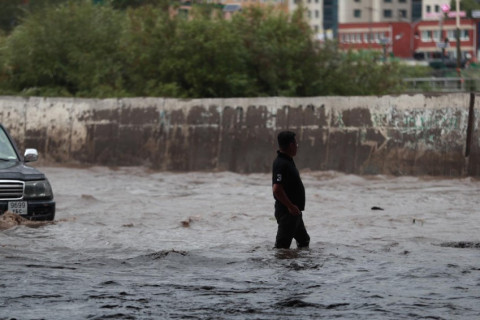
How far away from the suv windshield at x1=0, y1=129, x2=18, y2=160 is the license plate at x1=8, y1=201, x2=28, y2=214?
1097 millimetres

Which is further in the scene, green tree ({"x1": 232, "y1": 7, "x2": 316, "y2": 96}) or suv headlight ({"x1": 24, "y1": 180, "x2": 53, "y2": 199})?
green tree ({"x1": 232, "y1": 7, "x2": 316, "y2": 96})

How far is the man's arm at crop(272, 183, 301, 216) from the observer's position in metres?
12.0

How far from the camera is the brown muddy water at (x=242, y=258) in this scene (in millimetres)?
9516

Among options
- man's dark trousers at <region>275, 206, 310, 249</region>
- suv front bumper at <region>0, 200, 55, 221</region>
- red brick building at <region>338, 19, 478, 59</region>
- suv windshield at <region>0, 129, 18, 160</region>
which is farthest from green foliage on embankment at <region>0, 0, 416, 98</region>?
red brick building at <region>338, 19, 478, 59</region>

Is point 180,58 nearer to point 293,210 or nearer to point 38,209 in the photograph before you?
point 38,209

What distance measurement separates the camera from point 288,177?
39.4 ft

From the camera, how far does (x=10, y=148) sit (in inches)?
634

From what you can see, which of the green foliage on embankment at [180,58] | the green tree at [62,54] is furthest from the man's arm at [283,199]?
the green tree at [62,54]

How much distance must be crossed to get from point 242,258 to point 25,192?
11.7 ft

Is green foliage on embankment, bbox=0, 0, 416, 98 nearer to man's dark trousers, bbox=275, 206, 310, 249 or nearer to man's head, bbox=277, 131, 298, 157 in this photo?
man's dark trousers, bbox=275, 206, 310, 249

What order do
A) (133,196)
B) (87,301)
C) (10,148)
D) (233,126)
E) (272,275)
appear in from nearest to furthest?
(87,301) < (272,275) < (10,148) < (133,196) < (233,126)

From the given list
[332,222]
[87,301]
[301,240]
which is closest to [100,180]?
[332,222]

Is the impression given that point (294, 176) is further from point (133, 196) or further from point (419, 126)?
point (419, 126)

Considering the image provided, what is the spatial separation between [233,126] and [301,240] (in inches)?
529
